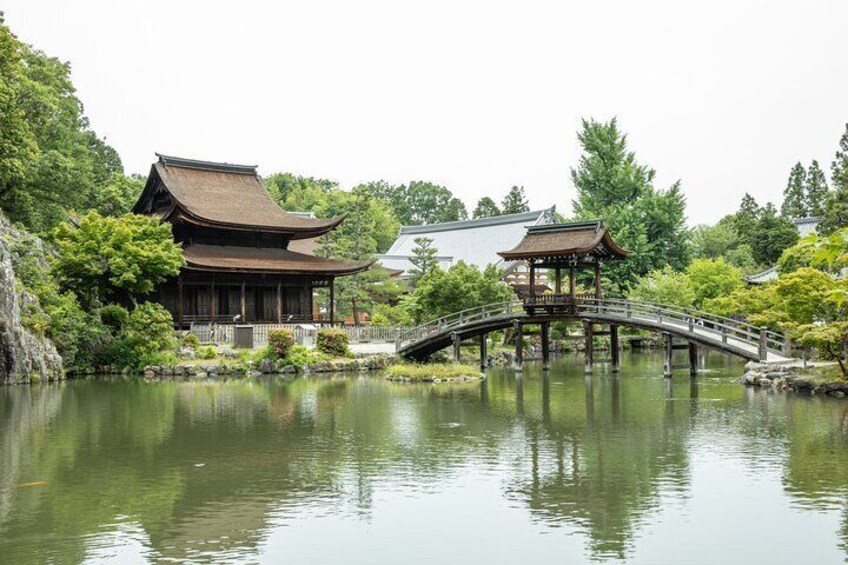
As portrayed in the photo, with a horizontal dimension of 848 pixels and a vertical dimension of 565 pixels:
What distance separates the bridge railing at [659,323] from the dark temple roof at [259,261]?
540 centimetres

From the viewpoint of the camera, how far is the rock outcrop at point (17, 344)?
112 feet

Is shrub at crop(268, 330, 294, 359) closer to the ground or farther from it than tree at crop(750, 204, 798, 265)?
closer to the ground

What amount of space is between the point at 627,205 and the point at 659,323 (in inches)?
1094

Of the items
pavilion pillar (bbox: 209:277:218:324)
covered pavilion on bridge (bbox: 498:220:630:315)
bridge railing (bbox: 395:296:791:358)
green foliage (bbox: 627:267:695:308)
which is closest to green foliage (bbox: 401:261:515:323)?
bridge railing (bbox: 395:296:791:358)

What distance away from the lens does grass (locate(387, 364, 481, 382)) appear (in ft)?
119

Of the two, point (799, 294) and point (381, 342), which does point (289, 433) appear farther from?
point (381, 342)

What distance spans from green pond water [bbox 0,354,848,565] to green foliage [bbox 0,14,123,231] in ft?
58.0

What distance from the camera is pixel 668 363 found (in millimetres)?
35438

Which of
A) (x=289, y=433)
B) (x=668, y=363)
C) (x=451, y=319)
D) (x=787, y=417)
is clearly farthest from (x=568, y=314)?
(x=289, y=433)

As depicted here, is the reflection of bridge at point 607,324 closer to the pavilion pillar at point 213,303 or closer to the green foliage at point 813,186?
the pavilion pillar at point 213,303

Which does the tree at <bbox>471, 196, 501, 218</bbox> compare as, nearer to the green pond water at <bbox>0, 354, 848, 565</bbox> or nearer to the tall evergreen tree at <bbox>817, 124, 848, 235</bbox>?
the tall evergreen tree at <bbox>817, 124, 848, 235</bbox>

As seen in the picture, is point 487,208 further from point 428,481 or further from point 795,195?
point 428,481

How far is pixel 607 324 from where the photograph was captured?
40719 millimetres

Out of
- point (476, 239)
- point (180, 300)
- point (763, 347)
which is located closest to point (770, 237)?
point (476, 239)
